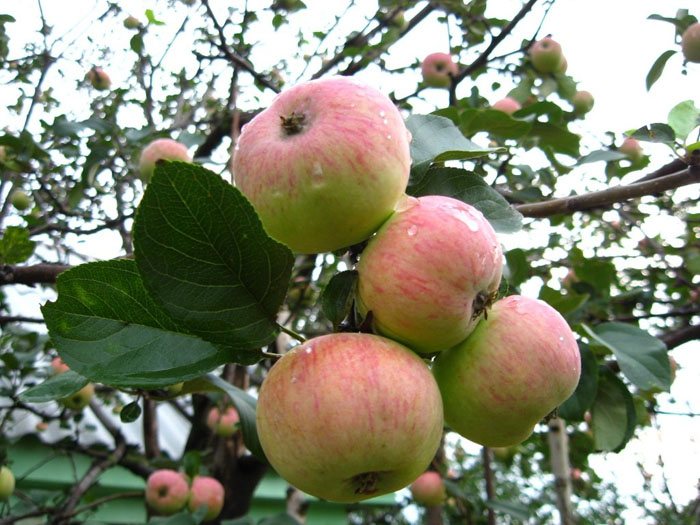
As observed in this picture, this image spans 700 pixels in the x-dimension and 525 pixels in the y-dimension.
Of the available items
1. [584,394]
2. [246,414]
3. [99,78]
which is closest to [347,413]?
[246,414]

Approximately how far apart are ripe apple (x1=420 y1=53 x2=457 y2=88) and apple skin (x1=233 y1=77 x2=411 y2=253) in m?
2.22

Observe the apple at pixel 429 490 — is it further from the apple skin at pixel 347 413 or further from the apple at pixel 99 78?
the apple at pixel 99 78

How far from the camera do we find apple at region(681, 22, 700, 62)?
2.13 metres

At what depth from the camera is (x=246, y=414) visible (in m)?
1.09

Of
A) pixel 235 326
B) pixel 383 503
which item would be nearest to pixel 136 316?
pixel 235 326

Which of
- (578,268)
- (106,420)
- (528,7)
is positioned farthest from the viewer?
(106,420)

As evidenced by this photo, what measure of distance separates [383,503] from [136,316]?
4.04 meters

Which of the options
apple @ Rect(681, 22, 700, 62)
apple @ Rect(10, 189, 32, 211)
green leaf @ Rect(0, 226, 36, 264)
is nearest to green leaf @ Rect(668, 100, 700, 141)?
apple @ Rect(681, 22, 700, 62)

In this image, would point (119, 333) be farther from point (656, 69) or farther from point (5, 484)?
point (5, 484)

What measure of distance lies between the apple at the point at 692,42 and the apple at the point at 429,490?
2026mm

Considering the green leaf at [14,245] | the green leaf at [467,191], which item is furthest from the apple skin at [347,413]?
the green leaf at [14,245]

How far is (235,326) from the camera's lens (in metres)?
0.67

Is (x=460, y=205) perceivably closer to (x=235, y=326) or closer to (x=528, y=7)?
(x=235, y=326)

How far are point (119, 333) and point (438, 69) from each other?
8.10 ft
